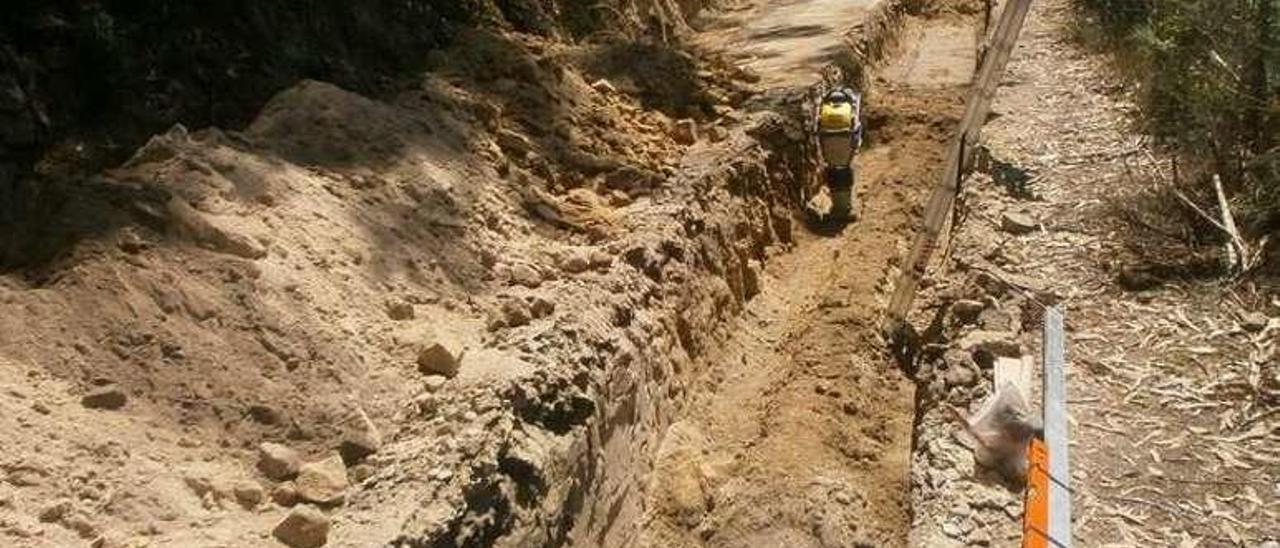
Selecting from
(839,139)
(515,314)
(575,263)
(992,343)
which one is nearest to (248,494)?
(515,314)

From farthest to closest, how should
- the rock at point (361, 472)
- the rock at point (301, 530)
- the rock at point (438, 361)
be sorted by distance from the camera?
the rock at point (438, 361), the rock at point (361, 472), the rock at point (301, 530)

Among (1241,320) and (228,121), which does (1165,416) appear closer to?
(1241,320)

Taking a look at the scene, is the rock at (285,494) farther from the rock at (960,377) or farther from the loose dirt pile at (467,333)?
the rock at (960,377)

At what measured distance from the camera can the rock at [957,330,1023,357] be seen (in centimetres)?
577

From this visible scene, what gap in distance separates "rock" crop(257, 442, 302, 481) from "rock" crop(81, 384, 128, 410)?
1.54ft

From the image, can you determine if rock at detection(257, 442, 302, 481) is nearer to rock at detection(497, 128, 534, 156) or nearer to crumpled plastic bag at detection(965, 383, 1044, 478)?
rock at detection(497, 128, 534, 156)

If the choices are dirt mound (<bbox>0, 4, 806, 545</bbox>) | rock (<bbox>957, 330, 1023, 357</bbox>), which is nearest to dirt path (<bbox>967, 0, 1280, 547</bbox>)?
rock (<bbox>957, 330, 1023, 357</bbox>)

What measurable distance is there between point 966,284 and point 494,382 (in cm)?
368

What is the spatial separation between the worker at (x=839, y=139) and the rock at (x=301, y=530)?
540cm

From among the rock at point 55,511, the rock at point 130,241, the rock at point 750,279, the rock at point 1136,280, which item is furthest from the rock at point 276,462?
the rock at point 1136,280

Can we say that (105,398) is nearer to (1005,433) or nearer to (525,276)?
(525,276)

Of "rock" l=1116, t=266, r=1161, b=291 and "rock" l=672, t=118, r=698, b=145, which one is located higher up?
"rock" l=672, t=118, r=698, b=145

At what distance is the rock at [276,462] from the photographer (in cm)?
346

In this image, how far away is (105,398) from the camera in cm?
339
